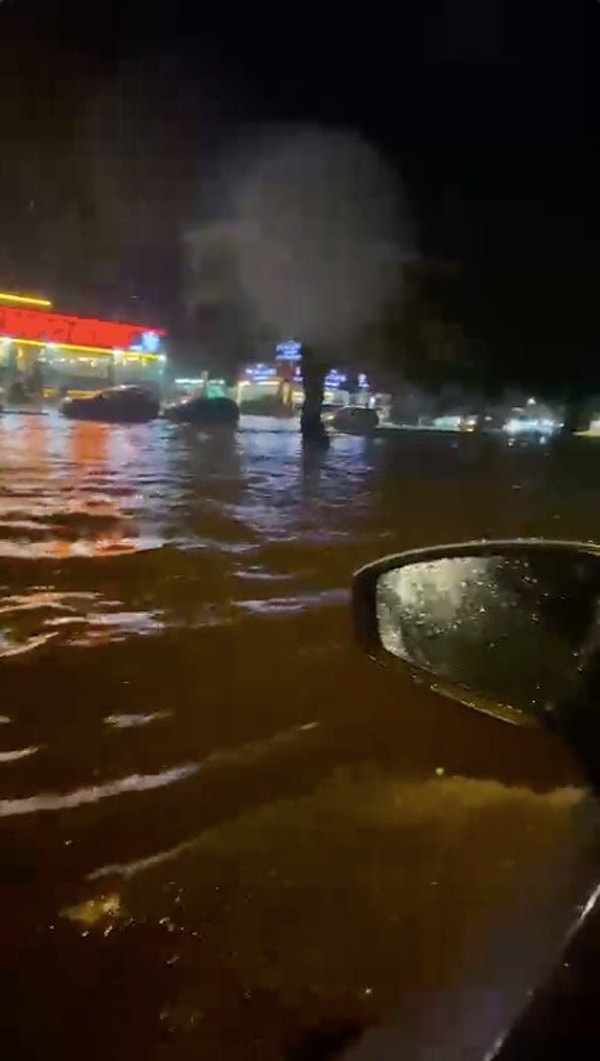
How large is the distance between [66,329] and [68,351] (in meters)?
2.12

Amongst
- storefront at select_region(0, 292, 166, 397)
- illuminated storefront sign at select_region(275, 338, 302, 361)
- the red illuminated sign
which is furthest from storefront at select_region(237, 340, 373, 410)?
the red illuminated sign

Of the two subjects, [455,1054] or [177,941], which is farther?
[177,941]

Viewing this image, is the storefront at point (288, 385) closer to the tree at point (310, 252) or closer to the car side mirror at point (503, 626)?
the tree at point (310, 252)

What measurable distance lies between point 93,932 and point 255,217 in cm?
2304

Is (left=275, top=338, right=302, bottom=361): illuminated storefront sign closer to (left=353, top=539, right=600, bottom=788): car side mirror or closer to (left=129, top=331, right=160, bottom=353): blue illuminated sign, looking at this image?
(left=129, top=331, right=160, bottom=353): blue illuminated sign

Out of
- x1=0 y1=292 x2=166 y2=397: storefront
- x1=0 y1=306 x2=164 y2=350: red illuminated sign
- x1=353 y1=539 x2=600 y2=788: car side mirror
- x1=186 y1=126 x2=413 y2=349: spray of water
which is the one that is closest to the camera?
x1=353 y1=539 x2=600 y2=788: car side mirror

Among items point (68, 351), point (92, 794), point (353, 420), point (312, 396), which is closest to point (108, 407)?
point (312, 396)

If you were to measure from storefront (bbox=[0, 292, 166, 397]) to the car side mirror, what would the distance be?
3853cm

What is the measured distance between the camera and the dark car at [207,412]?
35.5 metres

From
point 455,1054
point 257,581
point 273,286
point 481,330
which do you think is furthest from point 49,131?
point 455,1054

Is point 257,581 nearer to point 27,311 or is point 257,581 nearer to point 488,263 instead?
point 488,263

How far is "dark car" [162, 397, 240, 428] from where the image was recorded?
35500mm

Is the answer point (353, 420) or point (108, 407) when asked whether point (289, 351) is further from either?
point (108, 407)

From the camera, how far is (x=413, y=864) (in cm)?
335
